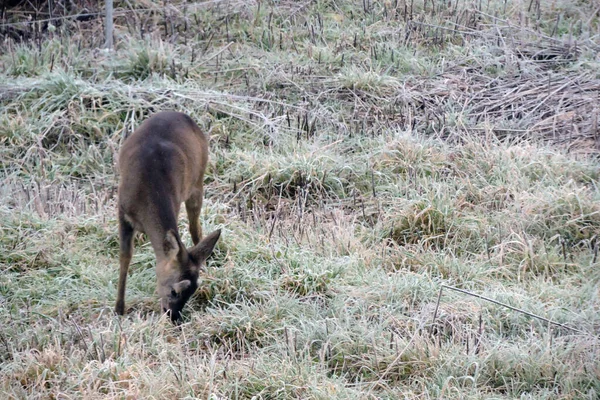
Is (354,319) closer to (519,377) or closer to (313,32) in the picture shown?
(519,377)

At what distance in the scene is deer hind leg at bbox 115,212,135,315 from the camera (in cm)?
589

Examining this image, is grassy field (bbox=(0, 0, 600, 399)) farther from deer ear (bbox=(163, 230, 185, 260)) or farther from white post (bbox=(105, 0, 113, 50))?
deer ear (bbox=(163, 230, 185, 260))

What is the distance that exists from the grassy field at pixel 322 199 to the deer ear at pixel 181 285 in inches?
9.6

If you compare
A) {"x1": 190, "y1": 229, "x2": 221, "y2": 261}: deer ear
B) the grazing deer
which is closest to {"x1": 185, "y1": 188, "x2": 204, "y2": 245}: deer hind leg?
the grazing deer

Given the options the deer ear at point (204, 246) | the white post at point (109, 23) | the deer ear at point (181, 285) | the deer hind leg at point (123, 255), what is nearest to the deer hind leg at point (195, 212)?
the deer hind leg at point (123, 255)

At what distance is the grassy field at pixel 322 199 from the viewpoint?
5023mm

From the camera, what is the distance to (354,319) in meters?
5.59

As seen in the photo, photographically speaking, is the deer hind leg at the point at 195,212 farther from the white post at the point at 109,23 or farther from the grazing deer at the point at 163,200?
the white post at the point at 109,23

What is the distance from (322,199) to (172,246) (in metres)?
2.32

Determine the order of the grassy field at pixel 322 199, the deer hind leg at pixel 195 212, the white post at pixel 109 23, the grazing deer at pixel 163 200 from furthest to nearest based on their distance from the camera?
the white post at pixel 109 23 → the deer hind leg at pixel 195 212 → the grazing deer at pixel 163 200 → the grassy field at pixel 322 199

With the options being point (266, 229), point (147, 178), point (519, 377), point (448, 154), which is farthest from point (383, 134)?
point (519, 377)

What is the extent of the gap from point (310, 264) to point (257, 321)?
80cm

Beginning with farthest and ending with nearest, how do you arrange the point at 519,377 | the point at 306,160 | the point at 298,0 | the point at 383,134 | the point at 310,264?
the point at 298,0
the point at 383,134
the point at 306,160
the point at 310,264
the point at 519,377

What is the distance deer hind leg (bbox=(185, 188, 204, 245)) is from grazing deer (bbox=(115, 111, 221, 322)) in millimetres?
67
